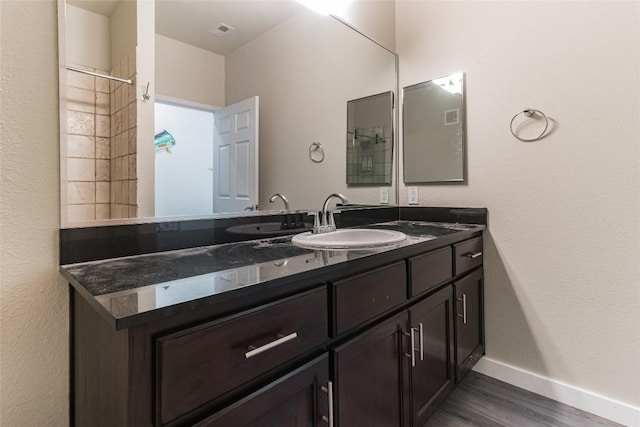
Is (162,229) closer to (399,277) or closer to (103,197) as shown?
(103,197)

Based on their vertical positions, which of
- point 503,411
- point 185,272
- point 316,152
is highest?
point 316,152

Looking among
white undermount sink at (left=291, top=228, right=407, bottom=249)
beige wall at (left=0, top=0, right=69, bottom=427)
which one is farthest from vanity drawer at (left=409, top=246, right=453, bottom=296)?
beige wall at (left=0, top=0, right=69, bottom=427)

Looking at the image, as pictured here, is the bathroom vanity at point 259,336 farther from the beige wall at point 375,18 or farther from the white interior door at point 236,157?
the beige wall at point 375,18

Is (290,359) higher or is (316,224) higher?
(316,224)

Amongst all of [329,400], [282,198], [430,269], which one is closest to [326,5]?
[282,198]

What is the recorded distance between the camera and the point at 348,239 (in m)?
1.61

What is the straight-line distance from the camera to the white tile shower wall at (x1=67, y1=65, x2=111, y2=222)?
0.96 meters

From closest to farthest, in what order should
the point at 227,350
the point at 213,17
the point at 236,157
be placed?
the point at 227,350
the point at 213,17
the point at 236,157

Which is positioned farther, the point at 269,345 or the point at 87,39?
the point at 87,39

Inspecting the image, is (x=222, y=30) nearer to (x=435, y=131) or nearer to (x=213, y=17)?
(x=213, y=17)

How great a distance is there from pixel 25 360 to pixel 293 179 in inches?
47.4

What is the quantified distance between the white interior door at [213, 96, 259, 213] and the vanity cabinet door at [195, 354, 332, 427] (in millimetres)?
741

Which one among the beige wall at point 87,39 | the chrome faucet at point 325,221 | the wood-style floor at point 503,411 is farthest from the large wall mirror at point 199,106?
the wood-style floor at point 503,411

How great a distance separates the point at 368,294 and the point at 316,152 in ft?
3.35
